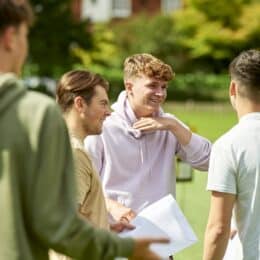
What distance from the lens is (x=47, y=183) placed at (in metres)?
2.96

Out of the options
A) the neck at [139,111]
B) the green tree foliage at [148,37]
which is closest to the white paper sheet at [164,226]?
the neck at [139,111]

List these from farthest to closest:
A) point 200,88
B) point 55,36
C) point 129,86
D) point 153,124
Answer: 1. point 200,88
2. point 55,36
3. point 129,86
4. point 153,124

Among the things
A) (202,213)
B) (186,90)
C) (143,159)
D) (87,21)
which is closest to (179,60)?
(186,90)

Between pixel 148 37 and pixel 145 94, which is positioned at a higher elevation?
pixel 145 94

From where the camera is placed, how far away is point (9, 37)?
3004 millimetres

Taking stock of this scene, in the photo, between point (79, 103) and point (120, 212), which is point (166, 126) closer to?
point (120, 212)

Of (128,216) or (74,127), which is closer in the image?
(74,127)

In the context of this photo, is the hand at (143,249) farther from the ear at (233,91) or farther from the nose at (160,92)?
the nose at (160,92)

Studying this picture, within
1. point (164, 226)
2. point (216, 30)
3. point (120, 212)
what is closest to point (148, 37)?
point (216, 30)

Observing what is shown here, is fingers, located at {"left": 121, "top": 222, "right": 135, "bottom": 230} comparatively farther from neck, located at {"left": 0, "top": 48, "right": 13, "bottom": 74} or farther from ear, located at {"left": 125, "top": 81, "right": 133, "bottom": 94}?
neck, located at {"left": 0, "top": 48, "right": 13, "bottom": 74}

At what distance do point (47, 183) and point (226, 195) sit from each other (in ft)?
5.44

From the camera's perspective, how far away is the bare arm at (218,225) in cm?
449

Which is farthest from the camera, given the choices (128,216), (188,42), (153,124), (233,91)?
(188,42)

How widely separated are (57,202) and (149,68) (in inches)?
103
